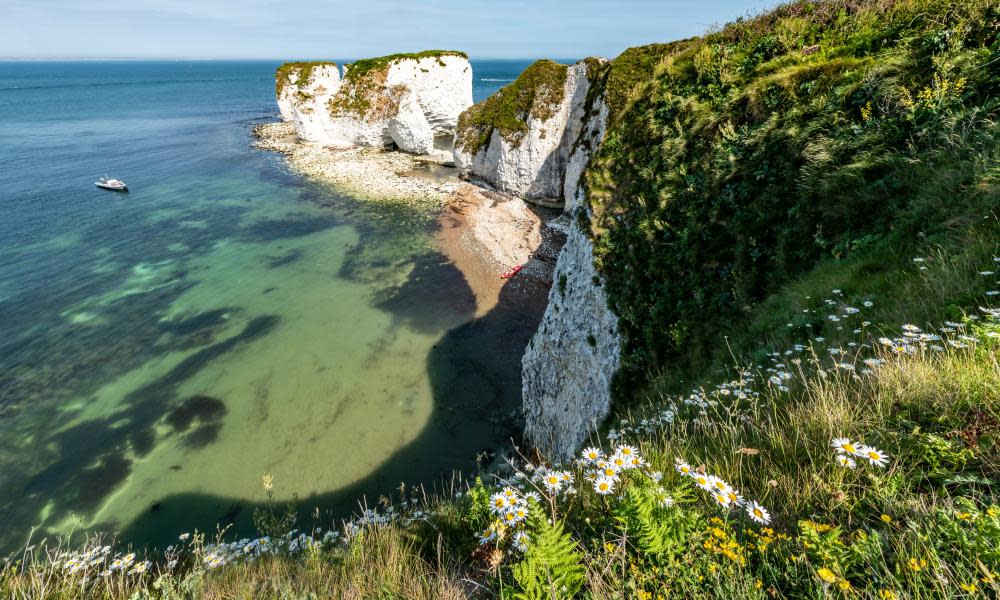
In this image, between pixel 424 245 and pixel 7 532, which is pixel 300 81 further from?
pixel 7 532

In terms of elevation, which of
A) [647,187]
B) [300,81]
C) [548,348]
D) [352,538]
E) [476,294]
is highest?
[300,81]

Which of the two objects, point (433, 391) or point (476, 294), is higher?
point (476, 294)

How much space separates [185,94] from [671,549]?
16969 cm

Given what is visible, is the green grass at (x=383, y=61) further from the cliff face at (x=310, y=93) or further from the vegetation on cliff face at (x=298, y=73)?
the vegetation on cliff face at (x=298, y=73)

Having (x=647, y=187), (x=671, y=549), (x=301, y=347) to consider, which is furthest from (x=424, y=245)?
(x=671, y=549)

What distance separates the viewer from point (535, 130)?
1372 inches

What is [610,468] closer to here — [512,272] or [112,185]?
[512,272]

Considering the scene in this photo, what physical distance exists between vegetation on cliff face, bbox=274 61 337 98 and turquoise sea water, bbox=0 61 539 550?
94.1 feet

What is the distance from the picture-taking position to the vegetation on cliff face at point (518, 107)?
34.2 m

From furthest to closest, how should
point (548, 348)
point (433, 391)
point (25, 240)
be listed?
point (25, 240) → point (433, 391) → point (548, 348)

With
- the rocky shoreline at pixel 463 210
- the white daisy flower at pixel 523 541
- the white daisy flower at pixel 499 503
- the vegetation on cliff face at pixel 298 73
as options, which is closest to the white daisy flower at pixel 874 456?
the white daisy flower at pixel 523 541

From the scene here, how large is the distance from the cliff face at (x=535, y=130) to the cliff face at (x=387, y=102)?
16675 millimetres

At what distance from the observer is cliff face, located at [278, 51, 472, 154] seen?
51594mm

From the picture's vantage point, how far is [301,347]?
20.5 m
